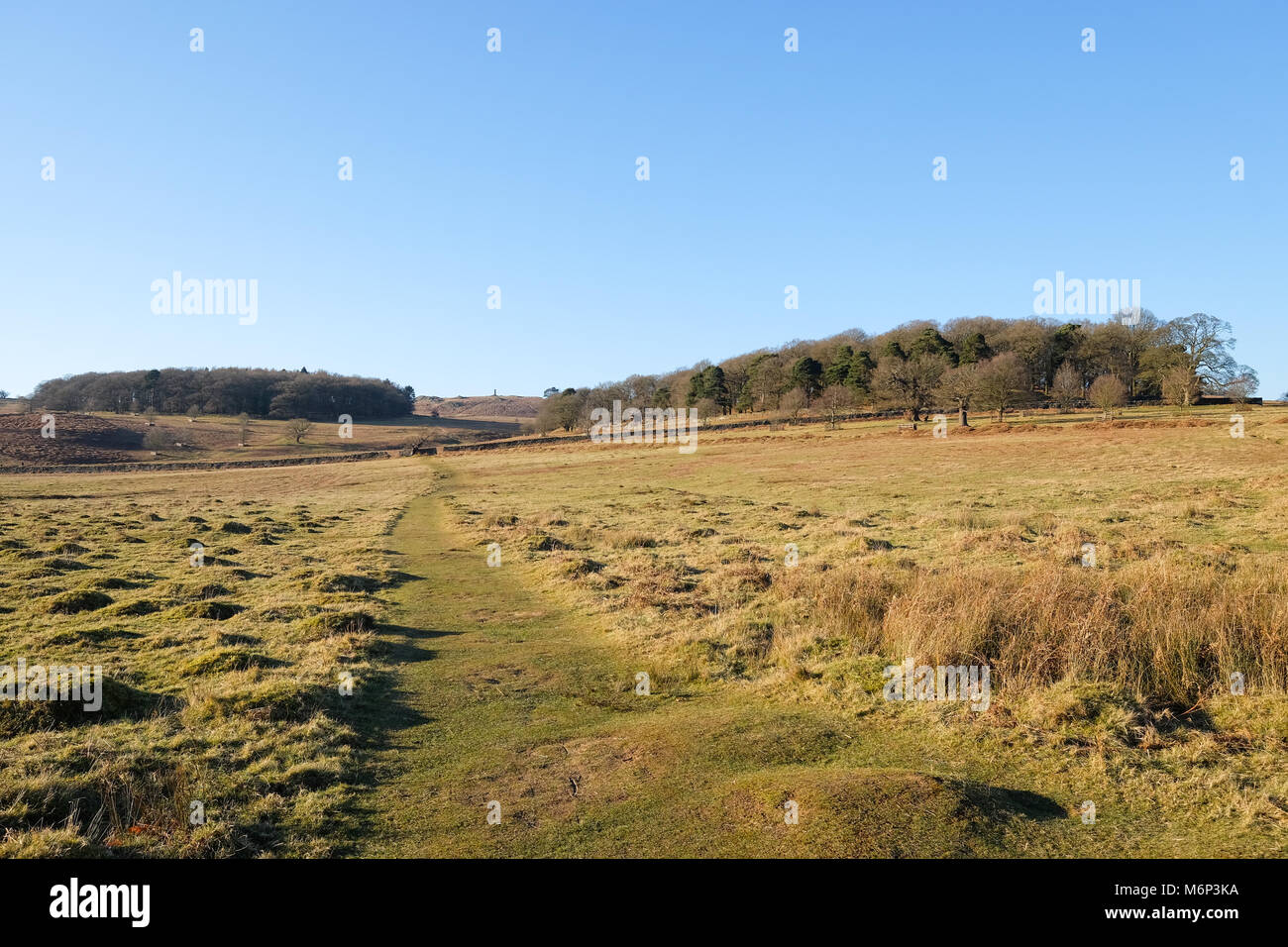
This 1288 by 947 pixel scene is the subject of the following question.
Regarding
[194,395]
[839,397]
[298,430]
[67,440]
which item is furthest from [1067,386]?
[194,395]

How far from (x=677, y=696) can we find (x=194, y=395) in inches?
8132

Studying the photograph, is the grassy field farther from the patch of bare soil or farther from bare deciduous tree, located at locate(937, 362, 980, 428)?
the patch of bare soil

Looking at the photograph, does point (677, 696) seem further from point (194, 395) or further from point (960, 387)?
point (194, 395)

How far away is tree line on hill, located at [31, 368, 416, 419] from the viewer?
597 ft

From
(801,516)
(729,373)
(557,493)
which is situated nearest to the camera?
(801,516)

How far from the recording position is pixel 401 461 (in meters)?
92.7

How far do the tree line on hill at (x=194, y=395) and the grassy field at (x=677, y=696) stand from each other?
573ft

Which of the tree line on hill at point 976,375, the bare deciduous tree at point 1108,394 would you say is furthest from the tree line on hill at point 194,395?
the bare deciduous tree at point 1108,394

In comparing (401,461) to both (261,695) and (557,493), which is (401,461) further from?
(261,695)

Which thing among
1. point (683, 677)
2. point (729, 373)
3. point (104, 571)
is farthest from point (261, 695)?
point (729, 373)

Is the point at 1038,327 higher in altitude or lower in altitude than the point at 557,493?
higher

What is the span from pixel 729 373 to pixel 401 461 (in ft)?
261

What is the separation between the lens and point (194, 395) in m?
185

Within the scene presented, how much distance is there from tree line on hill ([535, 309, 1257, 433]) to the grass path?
75765 mm
